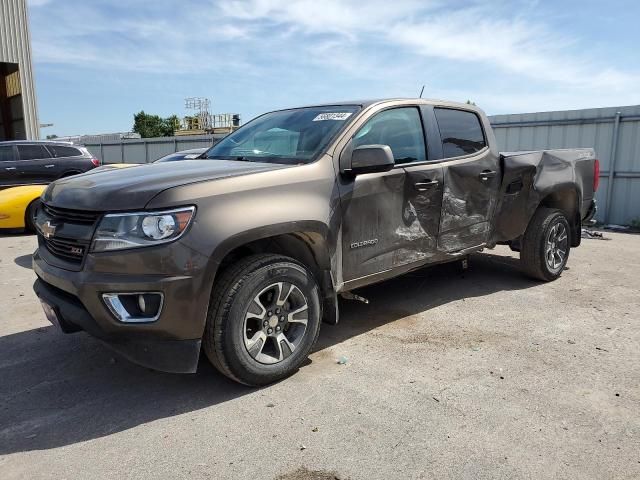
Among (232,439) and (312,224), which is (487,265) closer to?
(312,224)

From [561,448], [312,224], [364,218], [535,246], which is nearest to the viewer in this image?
[561,448]

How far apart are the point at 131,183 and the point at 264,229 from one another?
32.5 inches

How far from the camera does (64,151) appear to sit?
41.4 ft

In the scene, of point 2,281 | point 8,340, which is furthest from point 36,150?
point 8,340

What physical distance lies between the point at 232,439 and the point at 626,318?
3732 mm

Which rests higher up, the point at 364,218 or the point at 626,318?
the point at 364,218

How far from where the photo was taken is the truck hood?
9.35 feet

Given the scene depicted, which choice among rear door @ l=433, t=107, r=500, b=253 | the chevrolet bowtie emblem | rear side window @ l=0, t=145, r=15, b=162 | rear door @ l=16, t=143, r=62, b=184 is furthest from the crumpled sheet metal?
rear side window @ l=0, t=145, r=15, b=162

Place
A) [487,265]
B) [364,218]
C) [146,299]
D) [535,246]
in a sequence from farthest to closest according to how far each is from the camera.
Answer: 1. [487,265]
2. [535,246]
3. [364,218]
4. [146,299]

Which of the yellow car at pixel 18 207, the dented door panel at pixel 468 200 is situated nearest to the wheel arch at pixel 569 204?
the dented door panel at pixel 468 200

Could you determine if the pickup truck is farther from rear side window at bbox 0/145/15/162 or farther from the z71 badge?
A: rear side window at bbox 0/145/15/162

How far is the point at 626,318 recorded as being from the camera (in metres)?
4.59

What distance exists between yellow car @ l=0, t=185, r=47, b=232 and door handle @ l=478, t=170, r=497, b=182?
740cm

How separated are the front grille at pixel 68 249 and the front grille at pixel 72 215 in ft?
0.41
